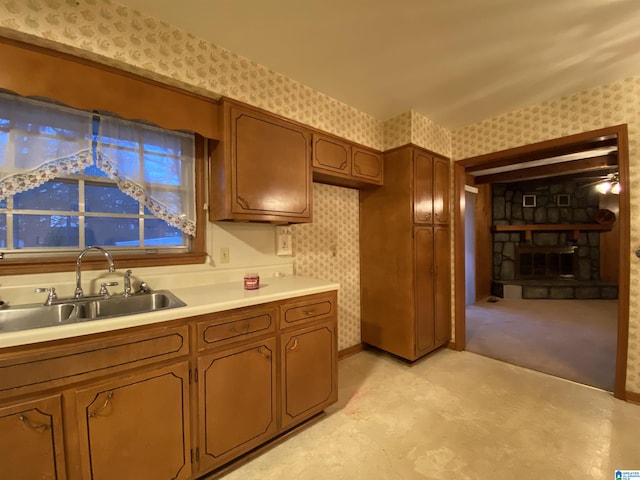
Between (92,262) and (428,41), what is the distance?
94.4 inches

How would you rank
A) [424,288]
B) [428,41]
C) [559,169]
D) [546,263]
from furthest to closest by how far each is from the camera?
[546,263], [559,169], [424,288], [428,41]

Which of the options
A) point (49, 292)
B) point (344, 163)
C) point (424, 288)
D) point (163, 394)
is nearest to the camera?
point (163, 394)

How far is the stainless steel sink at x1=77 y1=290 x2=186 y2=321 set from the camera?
1441 millimetres

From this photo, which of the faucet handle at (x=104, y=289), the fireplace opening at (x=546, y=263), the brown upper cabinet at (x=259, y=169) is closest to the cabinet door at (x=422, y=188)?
the brown upper cabinet at (x=259, y=169)

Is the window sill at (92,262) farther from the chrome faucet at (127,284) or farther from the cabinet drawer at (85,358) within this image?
the cabinet drawer at (85,358)

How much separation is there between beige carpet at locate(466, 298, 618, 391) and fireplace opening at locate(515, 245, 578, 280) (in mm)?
776

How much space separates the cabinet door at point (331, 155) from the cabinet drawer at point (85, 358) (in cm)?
157

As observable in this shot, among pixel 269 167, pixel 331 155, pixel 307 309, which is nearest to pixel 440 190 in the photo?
pixel 331 155

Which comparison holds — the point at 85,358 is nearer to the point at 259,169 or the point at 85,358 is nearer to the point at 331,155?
the point at 259,169

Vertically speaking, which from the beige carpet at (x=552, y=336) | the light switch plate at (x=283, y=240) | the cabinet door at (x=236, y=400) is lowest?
the beige carpet at (x=552, y=336)

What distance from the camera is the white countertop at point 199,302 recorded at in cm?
99

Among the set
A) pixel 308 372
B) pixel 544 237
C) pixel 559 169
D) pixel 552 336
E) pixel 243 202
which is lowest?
pixel 552 336

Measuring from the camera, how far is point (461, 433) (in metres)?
1.76

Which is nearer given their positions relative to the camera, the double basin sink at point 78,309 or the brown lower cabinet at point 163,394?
the brown lower cabinet at point 163,394
